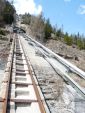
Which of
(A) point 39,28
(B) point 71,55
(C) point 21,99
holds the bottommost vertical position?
(A) point 39,28

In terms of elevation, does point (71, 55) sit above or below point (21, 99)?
below

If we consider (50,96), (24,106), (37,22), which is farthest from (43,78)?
(37,22)

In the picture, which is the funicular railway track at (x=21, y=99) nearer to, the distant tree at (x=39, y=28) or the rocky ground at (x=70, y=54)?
the rocky ground at (x=70, y=54)

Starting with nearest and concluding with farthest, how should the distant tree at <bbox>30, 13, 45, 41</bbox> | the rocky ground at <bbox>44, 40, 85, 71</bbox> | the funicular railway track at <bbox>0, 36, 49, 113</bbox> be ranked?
1. the funicular railway track at <bbox>0, 36, 49, 113</bbox>
2. the rocky ground at <bbox>44, 40, 85, 71</bbox>
3. the distant tree at <bbox>30, 13, 45, 41</bbox>

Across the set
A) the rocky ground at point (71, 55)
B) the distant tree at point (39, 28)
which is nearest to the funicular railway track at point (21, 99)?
the rocky ground at point (71, 55)

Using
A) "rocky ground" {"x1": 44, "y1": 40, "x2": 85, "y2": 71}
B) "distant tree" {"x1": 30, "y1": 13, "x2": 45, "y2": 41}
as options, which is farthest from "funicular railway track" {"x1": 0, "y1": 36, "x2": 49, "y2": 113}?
"distant tree" {"x1": 30, "y1": 13, "x2": 45, "y2": 41}

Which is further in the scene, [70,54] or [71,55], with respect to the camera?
[70,54]

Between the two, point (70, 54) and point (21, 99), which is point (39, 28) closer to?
point (70, 54)

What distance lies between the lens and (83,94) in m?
9.99

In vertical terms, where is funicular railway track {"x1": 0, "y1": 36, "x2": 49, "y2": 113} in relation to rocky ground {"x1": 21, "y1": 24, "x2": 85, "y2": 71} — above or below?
above

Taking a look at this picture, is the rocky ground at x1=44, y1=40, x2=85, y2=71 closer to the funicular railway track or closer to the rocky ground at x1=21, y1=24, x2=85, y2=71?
the rocky ground at x1=21, y1=24, x2=85, y2=71

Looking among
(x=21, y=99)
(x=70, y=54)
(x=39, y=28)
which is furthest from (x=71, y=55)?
(x=39, y=28)

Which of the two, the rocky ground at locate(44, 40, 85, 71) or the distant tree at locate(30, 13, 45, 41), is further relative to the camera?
the distant tree at locate(30, 13, 45, 41)

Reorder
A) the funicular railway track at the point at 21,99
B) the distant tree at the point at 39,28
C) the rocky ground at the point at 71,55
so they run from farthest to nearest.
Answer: the distant tree at the point at 39,28 → the rocky ground at the point at 71,55 → the funicular railway track at the point at 21,99
